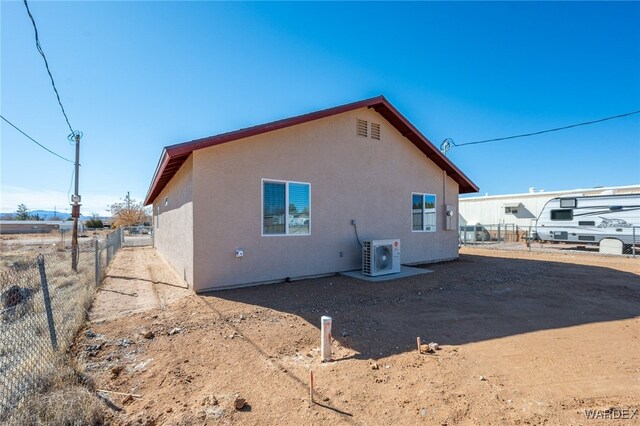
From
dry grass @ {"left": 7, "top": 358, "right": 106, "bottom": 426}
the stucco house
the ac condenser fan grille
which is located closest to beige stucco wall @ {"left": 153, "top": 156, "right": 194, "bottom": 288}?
the stucco house

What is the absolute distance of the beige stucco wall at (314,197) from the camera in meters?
6.55

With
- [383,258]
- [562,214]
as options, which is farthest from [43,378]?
[562,214]

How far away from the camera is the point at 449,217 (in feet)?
37.0

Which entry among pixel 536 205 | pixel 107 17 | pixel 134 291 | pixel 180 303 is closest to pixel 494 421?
pixel 180 303

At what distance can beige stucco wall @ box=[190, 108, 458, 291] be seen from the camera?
6547 millimetres

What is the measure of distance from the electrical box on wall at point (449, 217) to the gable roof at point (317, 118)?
1225mm

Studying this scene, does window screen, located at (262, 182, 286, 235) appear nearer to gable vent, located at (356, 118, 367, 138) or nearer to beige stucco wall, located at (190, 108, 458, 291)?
beige stucco wall, located at (190, 108, 458, 291)

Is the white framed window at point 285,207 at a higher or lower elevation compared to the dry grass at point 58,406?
higher

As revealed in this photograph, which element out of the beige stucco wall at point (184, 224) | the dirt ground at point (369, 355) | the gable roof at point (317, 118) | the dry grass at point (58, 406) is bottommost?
the dirt ground at point (369, 355)

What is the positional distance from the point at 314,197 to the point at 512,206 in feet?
66.1

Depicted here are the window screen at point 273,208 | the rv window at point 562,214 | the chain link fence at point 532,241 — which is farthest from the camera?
the rv window at point 562,214

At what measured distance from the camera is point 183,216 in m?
7.62

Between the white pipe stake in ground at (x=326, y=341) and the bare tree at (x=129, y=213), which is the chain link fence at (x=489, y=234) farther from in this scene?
the bare tree at (x=129, y=213)

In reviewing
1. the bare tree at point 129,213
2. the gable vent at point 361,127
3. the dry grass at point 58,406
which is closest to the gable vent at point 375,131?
the gable vent at point 361,127
